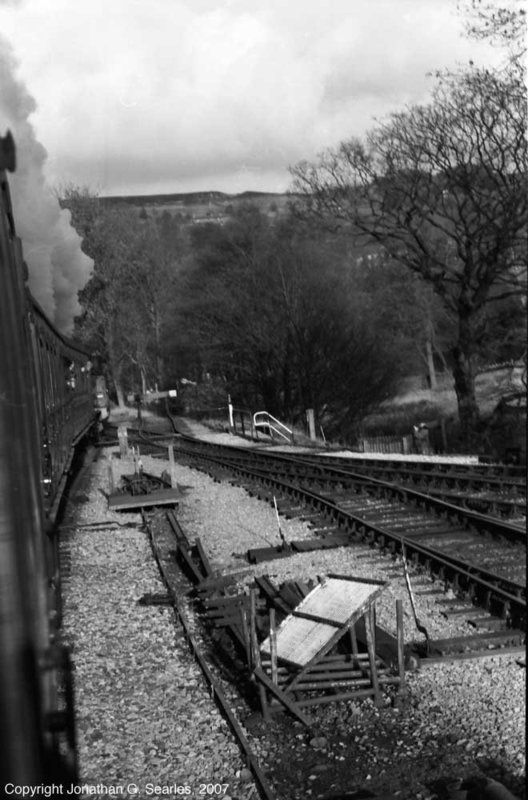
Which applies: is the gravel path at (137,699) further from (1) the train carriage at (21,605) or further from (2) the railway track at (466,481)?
(2) the railway track at (466,481)

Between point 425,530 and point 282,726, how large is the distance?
5.42 metres

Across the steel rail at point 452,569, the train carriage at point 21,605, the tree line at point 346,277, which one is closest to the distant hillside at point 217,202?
the tree line at point 346,277

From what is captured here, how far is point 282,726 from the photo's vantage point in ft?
17.9

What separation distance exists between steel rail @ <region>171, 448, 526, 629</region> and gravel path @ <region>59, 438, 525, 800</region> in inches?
12.4

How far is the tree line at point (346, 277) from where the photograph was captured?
2142cm

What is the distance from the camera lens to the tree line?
21.4 meters

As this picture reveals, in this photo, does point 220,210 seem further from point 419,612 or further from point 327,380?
point 419,612

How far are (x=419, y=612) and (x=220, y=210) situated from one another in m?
25.5

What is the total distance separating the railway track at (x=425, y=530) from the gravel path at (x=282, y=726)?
1.31 feet

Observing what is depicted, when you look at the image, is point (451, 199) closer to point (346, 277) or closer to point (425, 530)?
point (346, 277)

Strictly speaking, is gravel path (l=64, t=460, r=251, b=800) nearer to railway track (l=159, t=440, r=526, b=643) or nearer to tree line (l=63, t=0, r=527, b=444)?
railway track (l=159, t=440, r=526, b=643)

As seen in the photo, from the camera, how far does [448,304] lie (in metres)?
23.8

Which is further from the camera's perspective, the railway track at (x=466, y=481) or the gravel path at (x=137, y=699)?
the railway track at (x=466, y=481)

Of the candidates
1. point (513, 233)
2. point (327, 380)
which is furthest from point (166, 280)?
point (513, 233)
